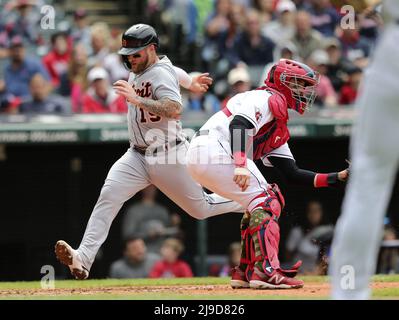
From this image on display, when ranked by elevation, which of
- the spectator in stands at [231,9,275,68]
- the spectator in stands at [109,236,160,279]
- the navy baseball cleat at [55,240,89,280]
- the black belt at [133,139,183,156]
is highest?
the spectator in stands at [231,9,275,68]

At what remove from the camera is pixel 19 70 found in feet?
37.3

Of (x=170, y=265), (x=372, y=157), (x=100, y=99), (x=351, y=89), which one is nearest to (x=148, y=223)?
(x=170, y=265)

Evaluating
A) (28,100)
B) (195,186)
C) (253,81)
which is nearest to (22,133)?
(28,100)

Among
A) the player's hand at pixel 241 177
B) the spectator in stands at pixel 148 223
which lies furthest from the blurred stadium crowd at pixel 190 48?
the player's hand at pixel 241 177

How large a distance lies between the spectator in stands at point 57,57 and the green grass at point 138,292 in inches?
177

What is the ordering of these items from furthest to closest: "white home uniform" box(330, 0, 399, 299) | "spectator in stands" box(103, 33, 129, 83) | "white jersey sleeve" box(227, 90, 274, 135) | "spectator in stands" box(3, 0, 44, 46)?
1. "spectator in stands" box(3, 0, 44, 46)
2. "spectator in stands" box(103, 33, 129, 83)
3. "white jersey sleeve" box(227, 90, 274, 135)
4. "white home uniform" box(330, 0, 399, 299)

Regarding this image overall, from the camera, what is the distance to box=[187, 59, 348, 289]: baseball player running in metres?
6.25

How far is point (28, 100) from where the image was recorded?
436 inches

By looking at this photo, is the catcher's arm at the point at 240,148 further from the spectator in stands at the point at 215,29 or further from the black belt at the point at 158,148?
the spectator in stands at the point at 215,29

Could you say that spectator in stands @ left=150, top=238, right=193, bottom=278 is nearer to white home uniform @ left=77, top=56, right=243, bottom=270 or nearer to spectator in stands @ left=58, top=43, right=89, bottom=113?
spectator in stands @ left=58, top=43, right=89, bottom=113

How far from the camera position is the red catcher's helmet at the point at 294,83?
256 inches

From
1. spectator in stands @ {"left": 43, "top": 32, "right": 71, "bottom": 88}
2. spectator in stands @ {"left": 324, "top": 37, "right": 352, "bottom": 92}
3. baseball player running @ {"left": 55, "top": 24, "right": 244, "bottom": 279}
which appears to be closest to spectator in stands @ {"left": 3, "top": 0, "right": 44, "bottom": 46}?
spectator in stands @ {"left": 43, "top": 32, "right": 71, "bottom": 88}

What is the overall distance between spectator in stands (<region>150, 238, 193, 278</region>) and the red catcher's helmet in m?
4.11

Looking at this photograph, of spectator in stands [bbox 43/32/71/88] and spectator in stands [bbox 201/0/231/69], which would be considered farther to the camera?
spectator in stands [bbox 201/0/231/69]
